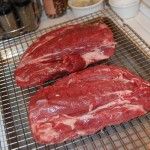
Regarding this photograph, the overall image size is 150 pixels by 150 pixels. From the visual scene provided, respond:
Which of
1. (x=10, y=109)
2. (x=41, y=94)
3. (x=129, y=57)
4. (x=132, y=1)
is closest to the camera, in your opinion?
(x=41, y=94)

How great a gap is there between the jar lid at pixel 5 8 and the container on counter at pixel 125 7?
47 centimetres

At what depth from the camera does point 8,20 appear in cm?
A: 155

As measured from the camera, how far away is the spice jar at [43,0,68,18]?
1654 mm

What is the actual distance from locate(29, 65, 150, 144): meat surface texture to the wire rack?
0.03 m

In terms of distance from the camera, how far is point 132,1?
1519mm

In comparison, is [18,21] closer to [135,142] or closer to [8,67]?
[8,67]

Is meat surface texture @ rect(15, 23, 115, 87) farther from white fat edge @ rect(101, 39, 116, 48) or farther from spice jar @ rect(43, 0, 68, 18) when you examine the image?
spice jar @ rect(43, 0, 68, 18)

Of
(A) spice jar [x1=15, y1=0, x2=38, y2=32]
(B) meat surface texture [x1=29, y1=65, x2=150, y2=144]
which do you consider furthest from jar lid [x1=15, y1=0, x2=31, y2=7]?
(B) meat surface texture [x1=29, y1=65, x2=150, y2=144]

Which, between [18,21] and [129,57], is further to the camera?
[18,21]

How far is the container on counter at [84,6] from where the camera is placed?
159 centimetres

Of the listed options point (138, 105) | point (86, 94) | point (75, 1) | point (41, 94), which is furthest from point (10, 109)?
point (75, 1)

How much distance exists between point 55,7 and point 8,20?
26cm

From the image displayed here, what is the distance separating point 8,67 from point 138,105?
1.98ft

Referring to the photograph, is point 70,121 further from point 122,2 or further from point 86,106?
point 122,2
